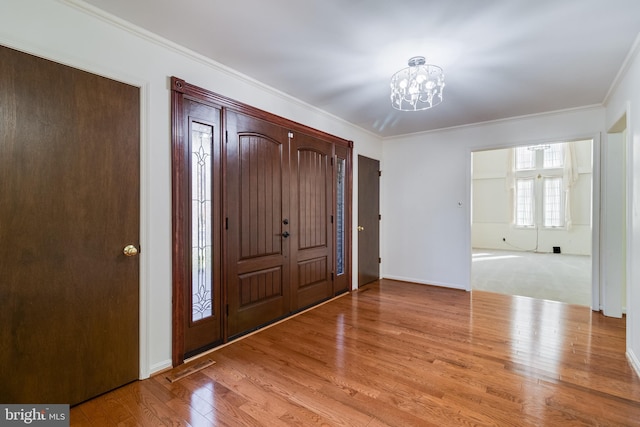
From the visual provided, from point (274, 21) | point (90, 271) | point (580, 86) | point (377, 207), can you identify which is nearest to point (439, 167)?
point (377, 207)

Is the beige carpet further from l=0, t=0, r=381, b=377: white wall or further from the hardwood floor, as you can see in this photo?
l=0, t=0, r=381, b=377: white wall

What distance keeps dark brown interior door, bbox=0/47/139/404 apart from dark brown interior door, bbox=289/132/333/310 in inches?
67.9

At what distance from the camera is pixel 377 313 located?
11.6 ft

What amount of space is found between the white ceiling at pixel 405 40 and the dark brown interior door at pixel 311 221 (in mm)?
716

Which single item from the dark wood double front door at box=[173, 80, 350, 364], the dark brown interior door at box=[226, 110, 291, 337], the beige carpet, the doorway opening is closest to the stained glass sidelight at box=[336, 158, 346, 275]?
the dark wood double front door at box=[173, 80, 350, 364]

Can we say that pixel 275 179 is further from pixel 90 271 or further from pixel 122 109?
pixel 90 271

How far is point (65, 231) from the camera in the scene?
178 centimetres

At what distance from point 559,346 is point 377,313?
5.72 feet

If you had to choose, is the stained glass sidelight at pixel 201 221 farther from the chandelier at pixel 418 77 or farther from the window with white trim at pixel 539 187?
the window with white trim at pixel 539 187

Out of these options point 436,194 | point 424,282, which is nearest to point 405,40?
point 436,194

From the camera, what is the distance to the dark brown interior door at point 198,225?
2324mm

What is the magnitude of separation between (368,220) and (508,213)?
662 cm

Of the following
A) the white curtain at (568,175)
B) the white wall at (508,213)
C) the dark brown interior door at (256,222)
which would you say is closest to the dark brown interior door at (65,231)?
the dark brown interior door at (256,222)

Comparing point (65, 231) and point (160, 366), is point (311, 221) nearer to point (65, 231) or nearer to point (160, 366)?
point (160, 366)
